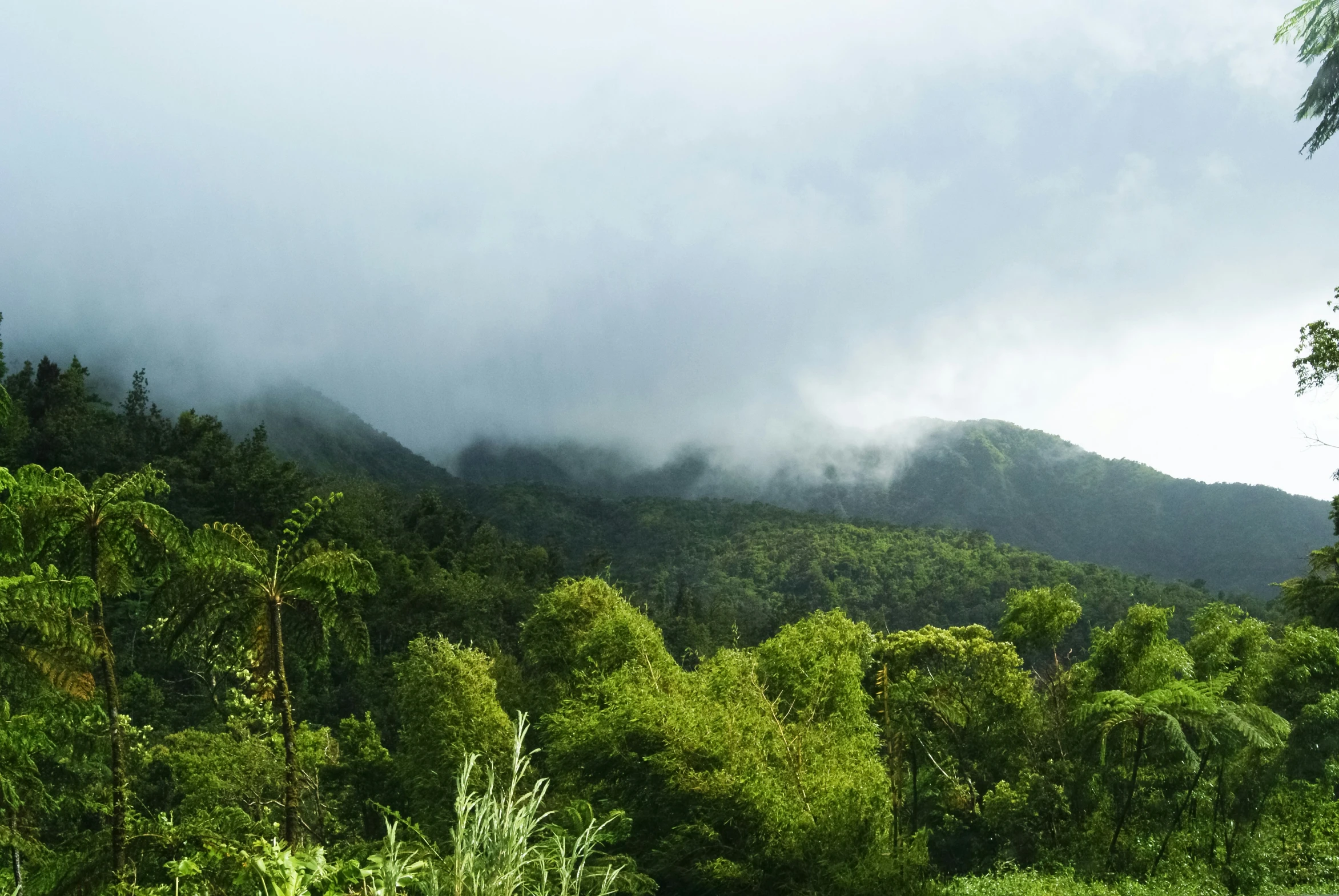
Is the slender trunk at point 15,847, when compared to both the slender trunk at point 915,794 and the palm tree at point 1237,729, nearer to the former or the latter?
the slender trunk at point 915,794

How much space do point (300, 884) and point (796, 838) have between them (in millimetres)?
11868

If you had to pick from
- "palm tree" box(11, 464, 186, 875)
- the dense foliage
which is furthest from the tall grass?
"palm tree" box(11, 464, 186, 875)

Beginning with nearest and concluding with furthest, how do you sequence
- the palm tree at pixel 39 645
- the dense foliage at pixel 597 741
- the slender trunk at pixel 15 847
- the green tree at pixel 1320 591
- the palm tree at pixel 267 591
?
the palm tree at pixel 39 645 → the dense foliage at pixel 597 741 → the slender trunk at pixel 15 847 → the palm tree at pixel 267 591 → the green tree at pixel 1320 591

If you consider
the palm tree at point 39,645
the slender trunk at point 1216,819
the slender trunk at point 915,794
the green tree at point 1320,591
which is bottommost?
the slender trunk at point 915,794

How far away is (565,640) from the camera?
27141 mm

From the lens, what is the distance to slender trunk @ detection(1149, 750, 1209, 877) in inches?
695

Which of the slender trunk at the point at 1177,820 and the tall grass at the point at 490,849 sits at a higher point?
the tall grass at the point at 490,849

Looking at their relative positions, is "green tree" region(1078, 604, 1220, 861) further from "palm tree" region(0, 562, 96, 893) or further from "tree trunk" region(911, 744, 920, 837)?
"palm tree" region(0, 562, 96, 893)

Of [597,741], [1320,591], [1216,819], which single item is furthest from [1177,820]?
[597,741]

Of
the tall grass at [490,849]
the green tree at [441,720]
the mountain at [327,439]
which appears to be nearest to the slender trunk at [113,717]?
the tall grass at [490,849]

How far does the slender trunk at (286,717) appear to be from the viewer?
1079 cm

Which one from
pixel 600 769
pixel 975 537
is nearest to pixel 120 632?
pixel 600 769

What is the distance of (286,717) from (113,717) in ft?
6.67

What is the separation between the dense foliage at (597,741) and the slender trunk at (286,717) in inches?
2.4
